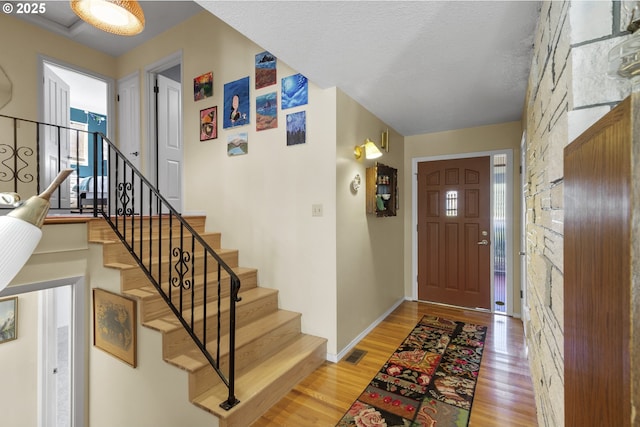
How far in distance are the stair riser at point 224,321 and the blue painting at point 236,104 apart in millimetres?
1929

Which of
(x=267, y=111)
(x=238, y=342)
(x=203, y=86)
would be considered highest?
(x=203, y=86)

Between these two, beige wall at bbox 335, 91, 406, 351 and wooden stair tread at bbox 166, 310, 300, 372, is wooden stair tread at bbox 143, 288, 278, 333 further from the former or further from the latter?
beige wall at bbox 335, 91, 406, 351

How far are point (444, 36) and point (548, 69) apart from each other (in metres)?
0.80

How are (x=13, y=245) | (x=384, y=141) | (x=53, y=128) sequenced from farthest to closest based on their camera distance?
1. (x=53, y=128)
2. (x=384, y=141)
3. (x=13, y=245)

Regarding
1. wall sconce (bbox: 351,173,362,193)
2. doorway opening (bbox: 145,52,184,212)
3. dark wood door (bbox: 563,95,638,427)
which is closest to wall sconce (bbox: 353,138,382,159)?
wall sconce (bbox: 351,173,362,193)

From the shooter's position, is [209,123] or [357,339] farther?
[209,123]

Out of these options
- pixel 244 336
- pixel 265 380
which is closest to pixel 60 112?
pixel 244 336

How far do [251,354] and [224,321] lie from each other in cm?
36

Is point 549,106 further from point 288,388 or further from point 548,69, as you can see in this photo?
point 288,388

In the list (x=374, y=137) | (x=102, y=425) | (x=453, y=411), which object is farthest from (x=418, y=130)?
(x=102, y=425)

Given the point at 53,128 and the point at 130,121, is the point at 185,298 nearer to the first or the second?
the point at 130,121

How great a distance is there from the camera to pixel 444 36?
1.94 meters

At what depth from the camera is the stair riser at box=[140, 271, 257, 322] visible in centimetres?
222

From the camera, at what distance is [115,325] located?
2375 millimetres
